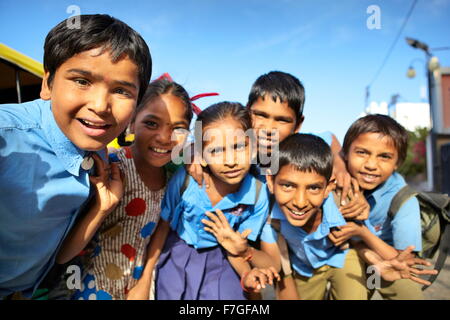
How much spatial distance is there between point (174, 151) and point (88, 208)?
0.53 meters

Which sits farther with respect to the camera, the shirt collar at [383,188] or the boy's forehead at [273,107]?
the boy's forehead at [273,107]

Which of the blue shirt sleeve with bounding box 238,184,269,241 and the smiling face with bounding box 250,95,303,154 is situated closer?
the blue shirt sleeve with bounding box 238,184,269,241

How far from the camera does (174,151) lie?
5.62 feet

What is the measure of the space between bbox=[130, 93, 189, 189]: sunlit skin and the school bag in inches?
49.2

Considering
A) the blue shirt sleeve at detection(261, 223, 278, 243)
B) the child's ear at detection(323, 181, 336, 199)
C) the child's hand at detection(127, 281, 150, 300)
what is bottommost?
the child's hand at detection(127, 281, 150, 300)

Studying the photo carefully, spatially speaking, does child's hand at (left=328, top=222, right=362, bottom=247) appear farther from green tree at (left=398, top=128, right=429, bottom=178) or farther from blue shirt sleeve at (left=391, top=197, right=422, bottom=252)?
green tree at (left=398, top=128, right=429, bottom=178)

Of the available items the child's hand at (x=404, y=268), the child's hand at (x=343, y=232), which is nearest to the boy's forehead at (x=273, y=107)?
the child's hand at (x=343, y=232)

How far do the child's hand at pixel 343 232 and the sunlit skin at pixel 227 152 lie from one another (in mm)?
579

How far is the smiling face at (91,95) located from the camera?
1130 millimetres

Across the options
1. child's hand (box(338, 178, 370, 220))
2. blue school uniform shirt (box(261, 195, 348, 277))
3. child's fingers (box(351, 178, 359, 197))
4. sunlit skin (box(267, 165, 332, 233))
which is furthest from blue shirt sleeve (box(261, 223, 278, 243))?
child's fingers (box(351, 178, 359, 197))

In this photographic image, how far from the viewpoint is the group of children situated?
1.31 metres

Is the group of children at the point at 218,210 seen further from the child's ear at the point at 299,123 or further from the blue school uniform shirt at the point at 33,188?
the child's ear at the point at 299,123

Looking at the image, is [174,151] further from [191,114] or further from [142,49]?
[142,49]

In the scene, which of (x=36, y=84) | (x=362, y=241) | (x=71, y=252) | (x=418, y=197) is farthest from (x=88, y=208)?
(x=36, y=84)
